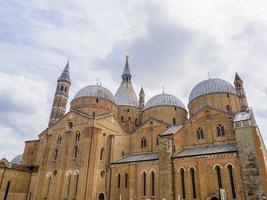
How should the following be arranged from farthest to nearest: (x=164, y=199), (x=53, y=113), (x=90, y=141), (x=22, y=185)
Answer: (x=53, y=113), (x=22, y=185), (x=90, y=141), (x=164, y=199)

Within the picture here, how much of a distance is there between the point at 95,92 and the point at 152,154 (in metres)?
13.9

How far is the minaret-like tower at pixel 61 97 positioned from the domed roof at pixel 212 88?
76.5 ft

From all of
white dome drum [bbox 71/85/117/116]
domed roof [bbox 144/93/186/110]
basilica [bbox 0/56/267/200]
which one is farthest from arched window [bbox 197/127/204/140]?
white dome drum [bbox 71/85/117/116]

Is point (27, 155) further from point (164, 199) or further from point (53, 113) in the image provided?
point (164, 199)

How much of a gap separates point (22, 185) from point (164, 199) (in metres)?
22.5

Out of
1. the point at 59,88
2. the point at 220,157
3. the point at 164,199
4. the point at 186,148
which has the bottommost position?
the point at 164,199

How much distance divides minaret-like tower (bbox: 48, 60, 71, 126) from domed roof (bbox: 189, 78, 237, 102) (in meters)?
23.3

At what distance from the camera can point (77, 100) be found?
1462 inches

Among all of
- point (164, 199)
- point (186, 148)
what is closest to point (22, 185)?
point (164, 199)

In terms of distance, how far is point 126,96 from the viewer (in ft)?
149

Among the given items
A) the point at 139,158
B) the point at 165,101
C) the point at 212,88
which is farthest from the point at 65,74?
the point at 212,88

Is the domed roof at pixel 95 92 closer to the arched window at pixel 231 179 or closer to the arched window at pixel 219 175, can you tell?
the arched window at pixel 219 175

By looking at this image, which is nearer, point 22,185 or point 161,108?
point 22,185

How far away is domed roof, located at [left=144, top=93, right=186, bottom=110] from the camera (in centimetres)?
3744
